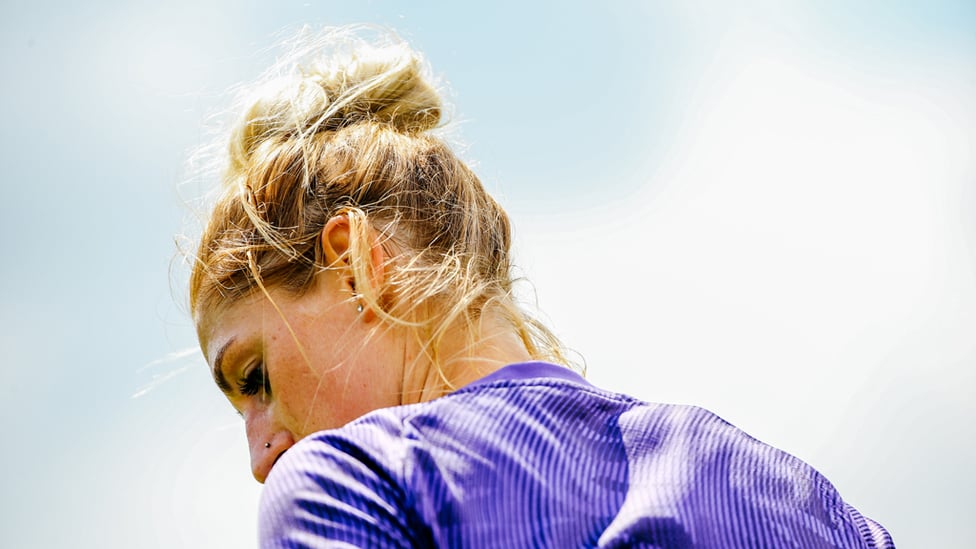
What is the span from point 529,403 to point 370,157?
1.30 metres

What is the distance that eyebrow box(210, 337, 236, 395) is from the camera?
2779 millimetres

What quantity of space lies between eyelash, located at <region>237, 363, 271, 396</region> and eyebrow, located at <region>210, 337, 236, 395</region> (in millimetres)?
48

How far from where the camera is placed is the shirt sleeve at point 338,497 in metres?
1.61

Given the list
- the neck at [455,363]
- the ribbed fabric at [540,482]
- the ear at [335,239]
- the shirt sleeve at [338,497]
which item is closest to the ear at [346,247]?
the ear at [335,239]

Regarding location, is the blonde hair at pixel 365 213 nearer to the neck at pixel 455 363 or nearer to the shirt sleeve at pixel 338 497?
the neck at pixel 455 363

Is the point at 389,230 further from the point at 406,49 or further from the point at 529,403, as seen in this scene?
the point at 406,49

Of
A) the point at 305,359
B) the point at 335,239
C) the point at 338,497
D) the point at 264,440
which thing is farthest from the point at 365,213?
the point at 338,497

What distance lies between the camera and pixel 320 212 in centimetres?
278

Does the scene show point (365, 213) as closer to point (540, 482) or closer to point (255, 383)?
point (255, 383)

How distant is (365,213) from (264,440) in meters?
0.75

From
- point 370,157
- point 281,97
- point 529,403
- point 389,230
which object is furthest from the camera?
point 281,97

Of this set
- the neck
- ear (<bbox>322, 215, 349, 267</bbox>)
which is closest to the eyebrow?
ear (<bbox>322, 215, 349, 267</bbox>)

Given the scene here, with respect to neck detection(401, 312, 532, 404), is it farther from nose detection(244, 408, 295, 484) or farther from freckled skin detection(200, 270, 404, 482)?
nose detection(244, 408, 295, 484)

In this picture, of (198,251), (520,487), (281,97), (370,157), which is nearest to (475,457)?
(520,487)
